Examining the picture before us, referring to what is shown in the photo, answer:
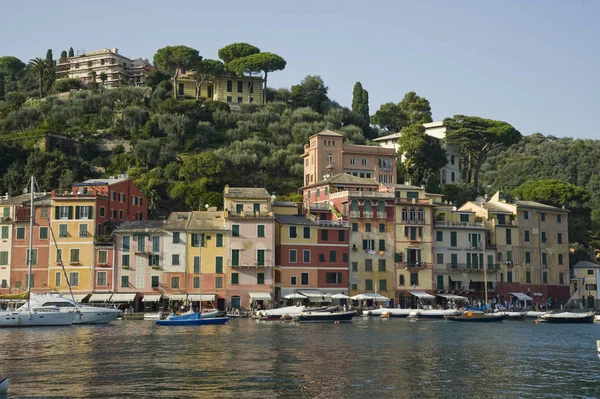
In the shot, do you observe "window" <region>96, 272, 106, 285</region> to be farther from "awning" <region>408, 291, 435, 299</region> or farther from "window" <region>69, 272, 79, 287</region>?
"awning" <region>408, 291, 435, 299</region>

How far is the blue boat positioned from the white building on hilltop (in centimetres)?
5536

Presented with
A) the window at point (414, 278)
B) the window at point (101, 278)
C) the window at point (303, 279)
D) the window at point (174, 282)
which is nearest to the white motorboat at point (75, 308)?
the window at point (101, 278)

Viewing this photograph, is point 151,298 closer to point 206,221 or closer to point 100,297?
point 100,297

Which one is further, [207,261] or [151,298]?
[207,261]

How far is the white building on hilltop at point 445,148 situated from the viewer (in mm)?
116812

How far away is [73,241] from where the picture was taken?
77.6 meters

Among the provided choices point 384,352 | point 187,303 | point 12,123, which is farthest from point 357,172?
point 384,352

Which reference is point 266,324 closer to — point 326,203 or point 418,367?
point 326,203

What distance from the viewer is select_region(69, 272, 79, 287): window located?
7712cm

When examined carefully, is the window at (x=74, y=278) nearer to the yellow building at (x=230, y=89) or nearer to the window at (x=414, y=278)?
the window at (x=414, y=278)

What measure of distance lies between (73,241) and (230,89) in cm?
5815

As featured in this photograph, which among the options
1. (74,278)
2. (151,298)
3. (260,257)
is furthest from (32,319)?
(260,257)

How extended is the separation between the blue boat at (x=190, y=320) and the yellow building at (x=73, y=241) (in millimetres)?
14640

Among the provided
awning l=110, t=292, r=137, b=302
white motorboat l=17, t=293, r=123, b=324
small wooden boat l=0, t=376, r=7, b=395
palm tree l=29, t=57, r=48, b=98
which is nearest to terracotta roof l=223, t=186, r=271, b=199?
awning l=110, t=292, r=137, b=302
